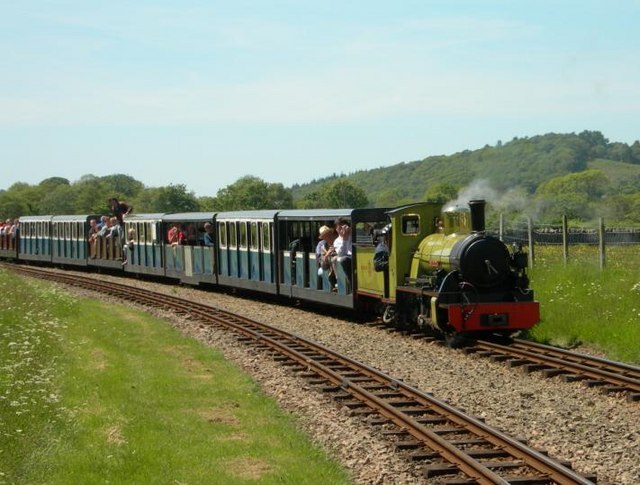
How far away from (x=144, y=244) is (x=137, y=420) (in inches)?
1038

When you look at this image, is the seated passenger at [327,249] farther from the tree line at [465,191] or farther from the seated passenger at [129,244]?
the seated passenger at [129,244]

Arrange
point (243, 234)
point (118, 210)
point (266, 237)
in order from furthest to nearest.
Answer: point (118, 210) < point (243, 234) < point (266, 237)

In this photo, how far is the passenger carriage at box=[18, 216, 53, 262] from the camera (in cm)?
4797

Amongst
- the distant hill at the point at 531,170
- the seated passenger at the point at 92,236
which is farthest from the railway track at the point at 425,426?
the distant hill at the point at 531,170

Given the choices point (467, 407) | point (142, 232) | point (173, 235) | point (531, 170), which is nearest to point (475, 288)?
point (467, 407)

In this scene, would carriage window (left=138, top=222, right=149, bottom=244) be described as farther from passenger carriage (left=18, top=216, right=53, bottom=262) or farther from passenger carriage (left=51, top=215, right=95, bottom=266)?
passenger carriage (left=18, top=216, right=53, bottom=262)

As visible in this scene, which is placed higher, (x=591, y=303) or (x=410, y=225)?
(x=410, y=225)

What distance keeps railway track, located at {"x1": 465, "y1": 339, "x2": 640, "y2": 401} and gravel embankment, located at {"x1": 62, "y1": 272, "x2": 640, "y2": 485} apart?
0.17m

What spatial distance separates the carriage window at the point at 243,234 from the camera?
27438mm

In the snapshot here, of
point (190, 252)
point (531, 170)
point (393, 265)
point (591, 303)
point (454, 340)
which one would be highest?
point (531, 170)

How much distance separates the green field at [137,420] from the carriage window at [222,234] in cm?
1169

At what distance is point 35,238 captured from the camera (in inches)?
1956

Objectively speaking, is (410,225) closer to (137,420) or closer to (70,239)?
(137,420)

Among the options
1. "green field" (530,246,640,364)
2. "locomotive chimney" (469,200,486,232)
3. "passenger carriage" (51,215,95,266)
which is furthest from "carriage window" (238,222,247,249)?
"passenger carriage" (51,215,95,266)
